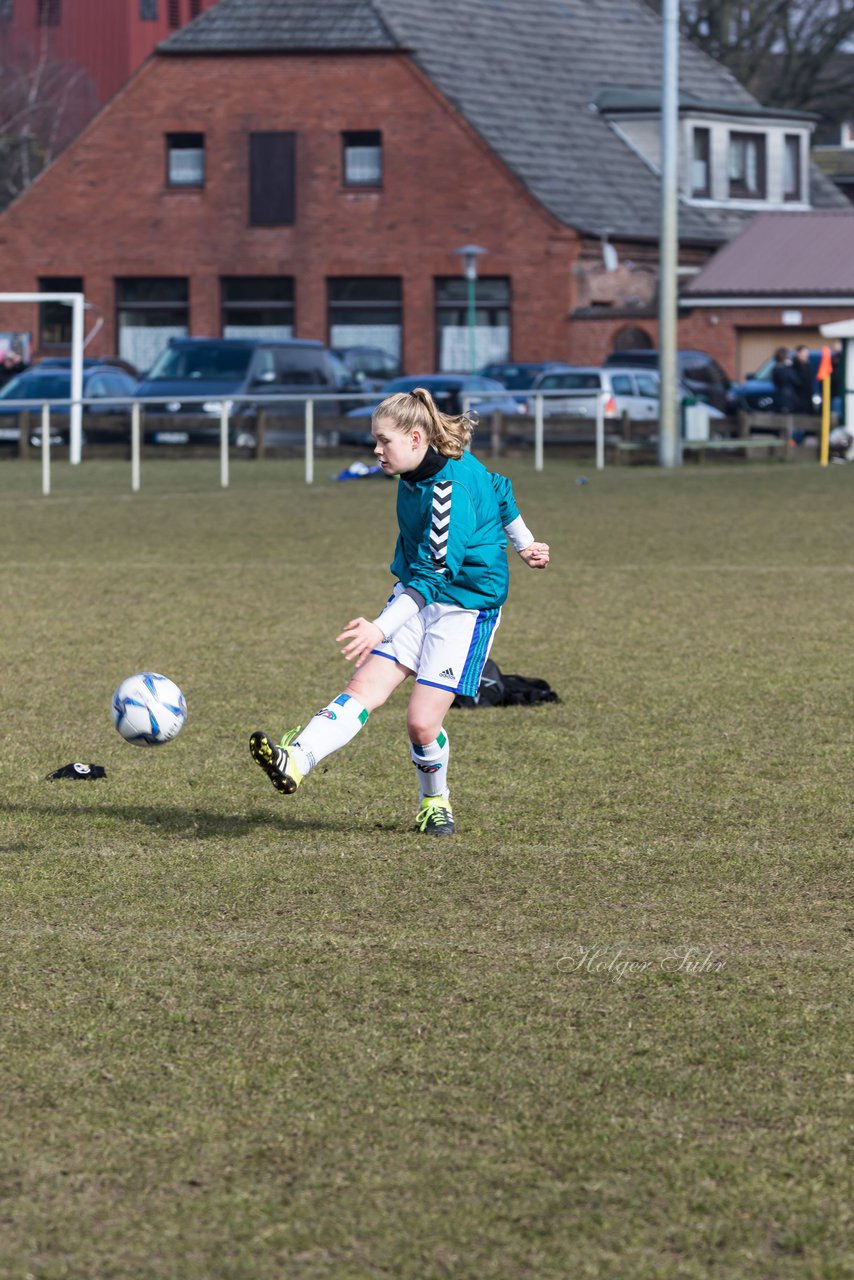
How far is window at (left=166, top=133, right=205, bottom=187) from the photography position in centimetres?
5306

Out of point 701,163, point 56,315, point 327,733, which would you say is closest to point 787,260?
point 701,163

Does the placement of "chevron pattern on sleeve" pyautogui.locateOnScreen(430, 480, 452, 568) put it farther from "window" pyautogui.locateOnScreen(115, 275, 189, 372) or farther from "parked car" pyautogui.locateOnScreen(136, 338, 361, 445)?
"window" pyautogui.locateOnScreen(115, 275, 189, 372)

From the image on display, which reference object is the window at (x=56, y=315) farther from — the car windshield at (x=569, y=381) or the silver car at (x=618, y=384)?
the car windshield at (x=569, y=381)

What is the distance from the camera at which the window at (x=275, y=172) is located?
52.4 m

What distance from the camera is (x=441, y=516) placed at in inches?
266

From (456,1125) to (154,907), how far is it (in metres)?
1.97

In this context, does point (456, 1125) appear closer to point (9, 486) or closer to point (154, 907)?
point (154, 907)

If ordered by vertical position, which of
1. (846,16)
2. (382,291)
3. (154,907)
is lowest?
(154,907)

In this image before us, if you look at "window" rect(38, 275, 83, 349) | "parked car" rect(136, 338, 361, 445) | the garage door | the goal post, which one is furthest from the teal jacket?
"window" rect(38, 275, 83, 349)

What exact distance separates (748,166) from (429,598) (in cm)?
5313

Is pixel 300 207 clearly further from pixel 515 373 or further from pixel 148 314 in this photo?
pixel 515 373

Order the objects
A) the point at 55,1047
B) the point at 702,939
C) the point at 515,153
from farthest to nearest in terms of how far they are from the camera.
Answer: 1. the point at 515,153
2. the point at 702,939
3. the point at 55,1047

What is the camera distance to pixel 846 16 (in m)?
63.9

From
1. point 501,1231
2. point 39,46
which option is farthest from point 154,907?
point 39,46
